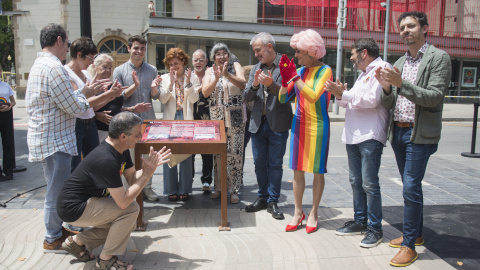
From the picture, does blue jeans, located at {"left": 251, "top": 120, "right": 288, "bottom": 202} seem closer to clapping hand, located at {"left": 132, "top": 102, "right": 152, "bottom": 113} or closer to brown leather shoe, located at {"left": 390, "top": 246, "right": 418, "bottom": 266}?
clapping hand, located at {"left": 132, "top": 102, "right": 152, "bottom": 113}

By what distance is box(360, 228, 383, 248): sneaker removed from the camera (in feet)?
12.3

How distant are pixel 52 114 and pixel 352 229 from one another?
10.2 feet

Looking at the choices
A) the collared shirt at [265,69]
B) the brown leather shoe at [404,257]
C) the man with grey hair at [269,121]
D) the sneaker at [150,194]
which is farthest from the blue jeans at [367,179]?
the sneaker at [150,194]

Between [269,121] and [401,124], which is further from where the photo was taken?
[269,121]

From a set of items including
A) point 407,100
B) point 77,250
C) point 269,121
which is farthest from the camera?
point 269,121

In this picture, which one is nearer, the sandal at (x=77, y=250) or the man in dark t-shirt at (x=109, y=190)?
the man in dark t-shirt at (x=109, y=190)

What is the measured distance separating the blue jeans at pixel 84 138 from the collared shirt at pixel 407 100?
10.3ft

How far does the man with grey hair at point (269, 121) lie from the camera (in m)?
4.47

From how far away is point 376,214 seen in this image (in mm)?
3805

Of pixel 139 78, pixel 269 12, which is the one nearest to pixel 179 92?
pixel 139 78

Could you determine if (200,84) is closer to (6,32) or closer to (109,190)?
(109,190)

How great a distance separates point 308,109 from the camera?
4.04 meters

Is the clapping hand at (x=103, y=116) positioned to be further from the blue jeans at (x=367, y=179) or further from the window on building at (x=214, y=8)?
the window on building at (x=214, y=8)

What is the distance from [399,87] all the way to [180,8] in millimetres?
20278
